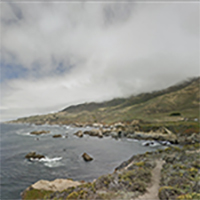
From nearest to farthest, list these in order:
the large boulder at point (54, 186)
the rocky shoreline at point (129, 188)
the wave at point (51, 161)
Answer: the rocky shoreline at point (129, 188)
the large boulder at point (54, 186)
the wave at point (51, 161)

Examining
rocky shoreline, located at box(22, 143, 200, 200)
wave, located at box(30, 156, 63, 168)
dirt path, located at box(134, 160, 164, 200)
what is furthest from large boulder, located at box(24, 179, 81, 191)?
wave, located at box(30, 156, 63, 168)

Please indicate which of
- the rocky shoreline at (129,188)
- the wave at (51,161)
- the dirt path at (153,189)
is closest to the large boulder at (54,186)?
the rocky shoreline at (129,188)

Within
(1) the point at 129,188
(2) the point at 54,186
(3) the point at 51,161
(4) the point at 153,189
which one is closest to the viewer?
(1) the point at 129,188

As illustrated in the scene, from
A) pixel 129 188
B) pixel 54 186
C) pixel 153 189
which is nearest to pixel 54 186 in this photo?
pixel 54 186

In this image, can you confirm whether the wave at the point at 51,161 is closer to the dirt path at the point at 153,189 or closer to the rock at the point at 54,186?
the rock at the point at 54,186

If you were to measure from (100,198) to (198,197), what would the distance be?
10389mm

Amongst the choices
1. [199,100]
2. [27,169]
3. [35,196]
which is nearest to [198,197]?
[35,196]

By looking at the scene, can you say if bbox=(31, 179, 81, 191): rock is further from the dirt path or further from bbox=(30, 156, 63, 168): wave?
bbox=(30, 156, 63, 168): wave

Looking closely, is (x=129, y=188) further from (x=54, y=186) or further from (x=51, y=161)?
(x=51, y=161)

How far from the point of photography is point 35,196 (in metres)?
19.9

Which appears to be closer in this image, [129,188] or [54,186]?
[129,188]

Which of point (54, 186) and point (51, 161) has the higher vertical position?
point (54, 186)

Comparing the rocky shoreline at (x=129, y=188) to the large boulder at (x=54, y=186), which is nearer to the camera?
the rocky shoreline at (x=129, y=188)

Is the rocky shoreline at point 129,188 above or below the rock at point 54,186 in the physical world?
above
